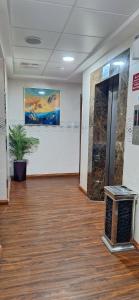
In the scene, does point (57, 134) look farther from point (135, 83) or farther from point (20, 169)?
point (135, 83)

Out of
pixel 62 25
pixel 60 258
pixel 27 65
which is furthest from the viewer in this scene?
pixel 27 65

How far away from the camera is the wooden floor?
76.4 inches

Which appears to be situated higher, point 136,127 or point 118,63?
point 118,63

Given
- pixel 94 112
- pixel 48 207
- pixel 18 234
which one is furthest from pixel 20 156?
pixel 18 234

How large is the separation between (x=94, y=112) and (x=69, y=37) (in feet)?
4.91

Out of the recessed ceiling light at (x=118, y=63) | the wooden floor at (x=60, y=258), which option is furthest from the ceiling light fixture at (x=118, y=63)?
the wooden floor at (x=60, y=258)

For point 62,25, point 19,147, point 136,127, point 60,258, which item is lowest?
point 60,258

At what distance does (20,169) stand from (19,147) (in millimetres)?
561

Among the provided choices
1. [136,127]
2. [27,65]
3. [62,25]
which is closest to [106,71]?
[62,25]

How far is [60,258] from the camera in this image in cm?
242

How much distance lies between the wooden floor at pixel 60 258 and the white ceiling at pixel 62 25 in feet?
8.66

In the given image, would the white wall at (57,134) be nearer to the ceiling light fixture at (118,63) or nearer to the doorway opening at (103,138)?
the doorway opening at (103,138)

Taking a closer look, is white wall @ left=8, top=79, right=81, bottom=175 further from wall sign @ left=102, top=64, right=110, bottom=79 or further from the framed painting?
wall sign @ left=102, top=64, right=110, bottom=79

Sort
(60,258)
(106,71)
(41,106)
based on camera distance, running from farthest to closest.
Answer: (41,106)
(106,71)
(60,258)
